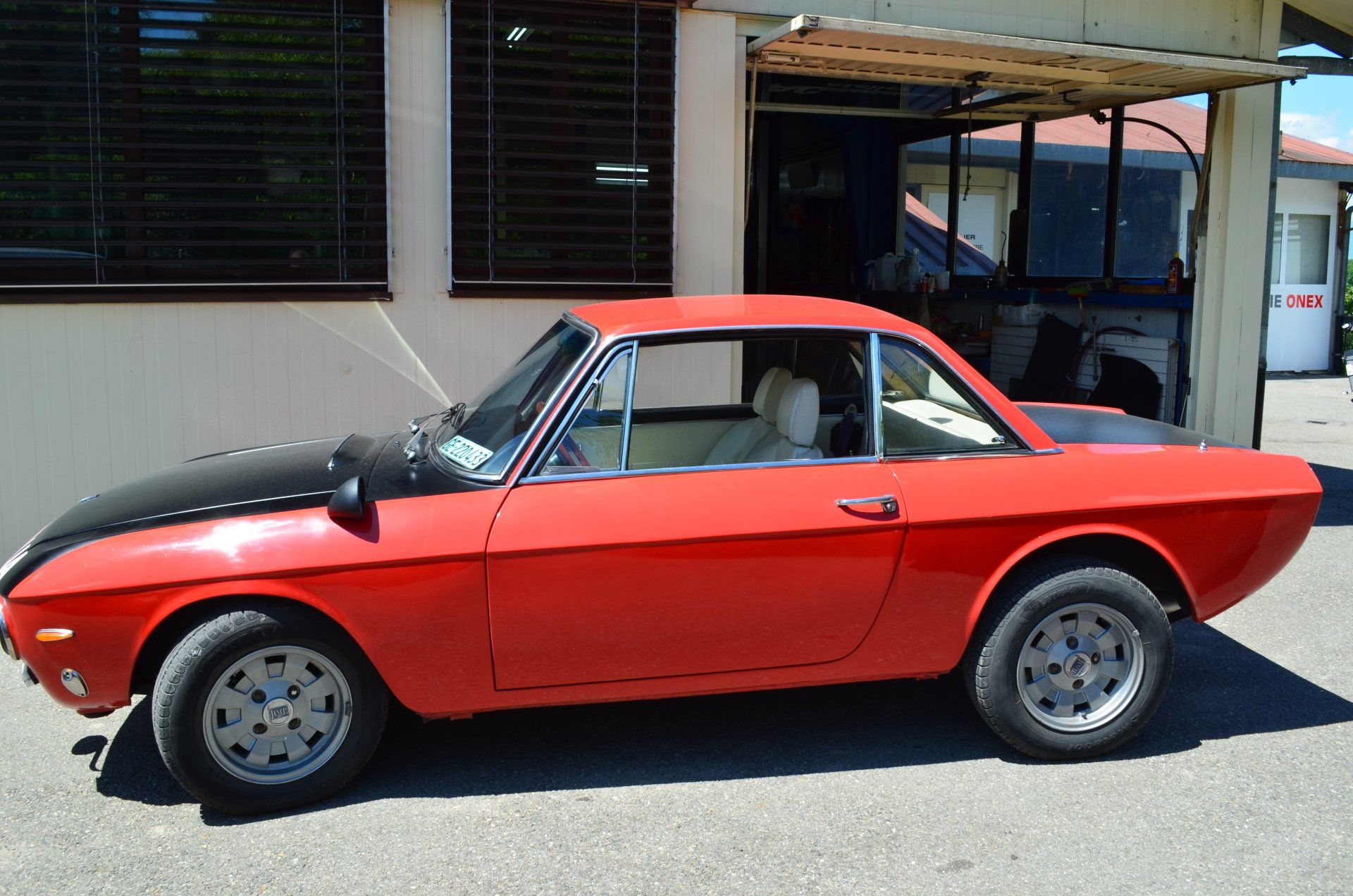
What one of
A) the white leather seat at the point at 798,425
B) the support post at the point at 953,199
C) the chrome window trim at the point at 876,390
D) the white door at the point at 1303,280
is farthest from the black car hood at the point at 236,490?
the white door at the point at 1303,280

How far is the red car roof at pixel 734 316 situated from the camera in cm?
405

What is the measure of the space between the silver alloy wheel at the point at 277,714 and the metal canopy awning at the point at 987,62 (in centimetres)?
430

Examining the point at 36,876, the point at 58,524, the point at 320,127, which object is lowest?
the point at 36,876

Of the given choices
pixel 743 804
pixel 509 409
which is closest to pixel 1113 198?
pixel 509 409

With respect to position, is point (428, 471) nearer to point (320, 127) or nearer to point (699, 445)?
point (699, 445)

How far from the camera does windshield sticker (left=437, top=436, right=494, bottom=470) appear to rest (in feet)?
12.9

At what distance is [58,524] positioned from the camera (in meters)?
4.00

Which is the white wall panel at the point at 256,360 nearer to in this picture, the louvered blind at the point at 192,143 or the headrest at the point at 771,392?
the louvered blind at the point at 192,143

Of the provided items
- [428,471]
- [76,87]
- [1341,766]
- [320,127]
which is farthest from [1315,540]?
[76,87]

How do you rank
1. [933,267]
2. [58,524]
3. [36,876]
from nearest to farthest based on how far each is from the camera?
[36,876]
[58,524]
[933,267]

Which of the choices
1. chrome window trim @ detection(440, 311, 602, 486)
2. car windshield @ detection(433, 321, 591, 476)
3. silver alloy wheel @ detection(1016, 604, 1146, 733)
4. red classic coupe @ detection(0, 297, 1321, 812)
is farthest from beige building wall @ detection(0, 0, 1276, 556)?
silver alloy wheel @ detection(1016, 604, 1146, 733)

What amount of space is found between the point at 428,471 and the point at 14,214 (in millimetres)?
3549

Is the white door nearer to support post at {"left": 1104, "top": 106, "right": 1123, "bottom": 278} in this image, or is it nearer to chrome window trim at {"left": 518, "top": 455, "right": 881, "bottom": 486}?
support post at {"left": 1104, "top": 106, "right": 1123, "bottom": 278}

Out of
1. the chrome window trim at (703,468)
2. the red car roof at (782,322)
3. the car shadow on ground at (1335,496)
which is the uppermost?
the red car roof at (782,322)
